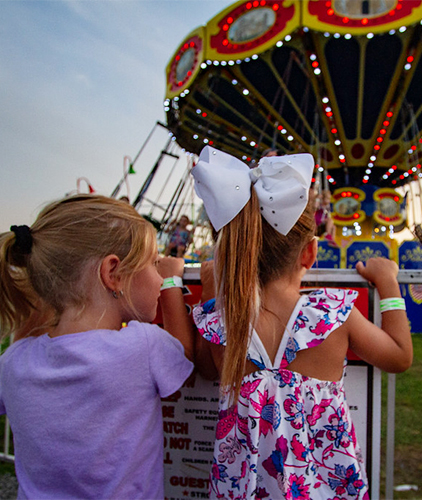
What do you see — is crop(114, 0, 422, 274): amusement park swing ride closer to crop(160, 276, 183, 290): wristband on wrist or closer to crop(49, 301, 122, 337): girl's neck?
crop(160, 276, 183, 290): wristband on wrist

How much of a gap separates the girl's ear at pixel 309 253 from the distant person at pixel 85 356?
493 mm

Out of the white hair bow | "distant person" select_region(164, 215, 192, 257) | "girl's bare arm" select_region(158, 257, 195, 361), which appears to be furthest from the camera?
"distant person" select_region(164, 215, 192, 257)

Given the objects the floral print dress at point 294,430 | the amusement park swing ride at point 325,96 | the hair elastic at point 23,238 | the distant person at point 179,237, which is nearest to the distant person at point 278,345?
the floral print dress at point 294,430

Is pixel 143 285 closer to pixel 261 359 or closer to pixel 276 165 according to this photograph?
pixel 261 359

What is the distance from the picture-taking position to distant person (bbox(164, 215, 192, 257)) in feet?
30.7

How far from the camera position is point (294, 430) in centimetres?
112

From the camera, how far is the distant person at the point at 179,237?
30.7 ft

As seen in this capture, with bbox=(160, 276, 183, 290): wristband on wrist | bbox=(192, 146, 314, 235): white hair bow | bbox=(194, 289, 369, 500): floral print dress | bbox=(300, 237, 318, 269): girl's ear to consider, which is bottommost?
bbox=(194, 289, 369, 500): floral print dress

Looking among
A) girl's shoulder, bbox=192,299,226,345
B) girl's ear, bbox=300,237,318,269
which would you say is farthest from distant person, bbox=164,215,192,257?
girl's ear, bbox=300,237,318,269

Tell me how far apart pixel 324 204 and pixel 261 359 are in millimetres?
6956

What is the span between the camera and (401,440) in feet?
7.82

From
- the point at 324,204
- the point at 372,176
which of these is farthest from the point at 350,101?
the point at 372,176

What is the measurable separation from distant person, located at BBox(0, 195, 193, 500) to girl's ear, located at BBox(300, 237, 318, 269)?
493mm

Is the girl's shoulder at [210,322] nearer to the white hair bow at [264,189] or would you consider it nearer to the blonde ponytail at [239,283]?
the blonde ponytail at [239,283]
